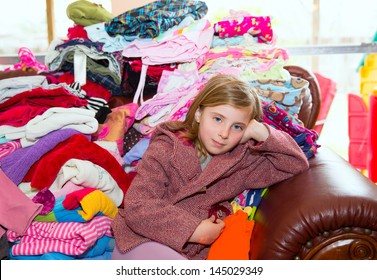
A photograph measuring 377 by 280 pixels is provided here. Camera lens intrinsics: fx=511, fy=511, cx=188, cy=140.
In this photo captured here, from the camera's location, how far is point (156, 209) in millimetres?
1485

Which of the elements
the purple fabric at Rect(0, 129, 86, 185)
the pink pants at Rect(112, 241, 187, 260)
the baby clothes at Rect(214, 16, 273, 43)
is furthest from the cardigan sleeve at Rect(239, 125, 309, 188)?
the baby clothes at Rect(214, 16, 273, 43)

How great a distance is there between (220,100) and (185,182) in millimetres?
283

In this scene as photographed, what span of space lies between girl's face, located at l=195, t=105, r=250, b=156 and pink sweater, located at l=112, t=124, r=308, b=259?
0.18 feet

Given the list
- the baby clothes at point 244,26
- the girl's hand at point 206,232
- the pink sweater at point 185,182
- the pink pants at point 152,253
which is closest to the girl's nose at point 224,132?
the pink sweater at point 185,182

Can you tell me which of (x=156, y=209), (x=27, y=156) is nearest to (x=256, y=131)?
(x=156, y=209)

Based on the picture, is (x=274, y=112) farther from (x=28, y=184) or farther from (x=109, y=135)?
(x=28, y=184)

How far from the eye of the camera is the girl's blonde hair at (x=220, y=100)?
5.16 feet

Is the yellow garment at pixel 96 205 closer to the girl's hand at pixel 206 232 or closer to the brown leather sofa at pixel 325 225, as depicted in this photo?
the girl's hand at pixel 206 232

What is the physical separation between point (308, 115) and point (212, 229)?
80 centimetres

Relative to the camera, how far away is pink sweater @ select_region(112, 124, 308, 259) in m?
1.48

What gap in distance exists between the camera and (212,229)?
1.50 meters

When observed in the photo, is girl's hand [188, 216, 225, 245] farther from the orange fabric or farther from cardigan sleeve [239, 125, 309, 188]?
cardigan sleeve [239, 125, 309, 188]

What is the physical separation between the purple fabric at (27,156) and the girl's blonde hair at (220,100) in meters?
0.39
